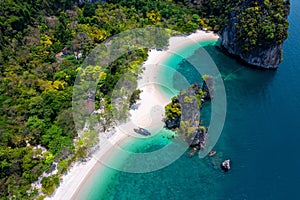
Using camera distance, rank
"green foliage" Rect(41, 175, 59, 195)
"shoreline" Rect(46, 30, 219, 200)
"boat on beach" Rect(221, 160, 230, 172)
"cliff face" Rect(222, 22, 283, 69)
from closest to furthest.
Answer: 1. "green foliage" Rect(41, 175, 59, 195)
2. "shoreline" Rect(46, 30, 219, 200)
3. "boat on beach" Rect(221, 160, 230, 172)
4. "cliff face" Rect(222, 22, 283, 69)

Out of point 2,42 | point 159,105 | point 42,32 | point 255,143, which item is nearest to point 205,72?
point 159,105

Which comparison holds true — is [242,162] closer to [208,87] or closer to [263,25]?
[208,87]

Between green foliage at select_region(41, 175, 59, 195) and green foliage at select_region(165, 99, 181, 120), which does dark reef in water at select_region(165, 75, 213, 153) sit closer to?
green foliage at select_region(165, 99, 181, 120)

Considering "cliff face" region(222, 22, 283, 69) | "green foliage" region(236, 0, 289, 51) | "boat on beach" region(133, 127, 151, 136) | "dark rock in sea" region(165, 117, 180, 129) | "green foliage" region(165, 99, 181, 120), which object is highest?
"green foliage" region(236, 0, 289, 51)

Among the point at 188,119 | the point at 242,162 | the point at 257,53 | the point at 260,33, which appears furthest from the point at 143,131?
the point at 260,33

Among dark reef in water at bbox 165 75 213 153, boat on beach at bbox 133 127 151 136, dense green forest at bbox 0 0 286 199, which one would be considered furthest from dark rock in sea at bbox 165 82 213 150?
dense green forest at bbox 0 0 286 199

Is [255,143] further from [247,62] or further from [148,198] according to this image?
[247,62]
